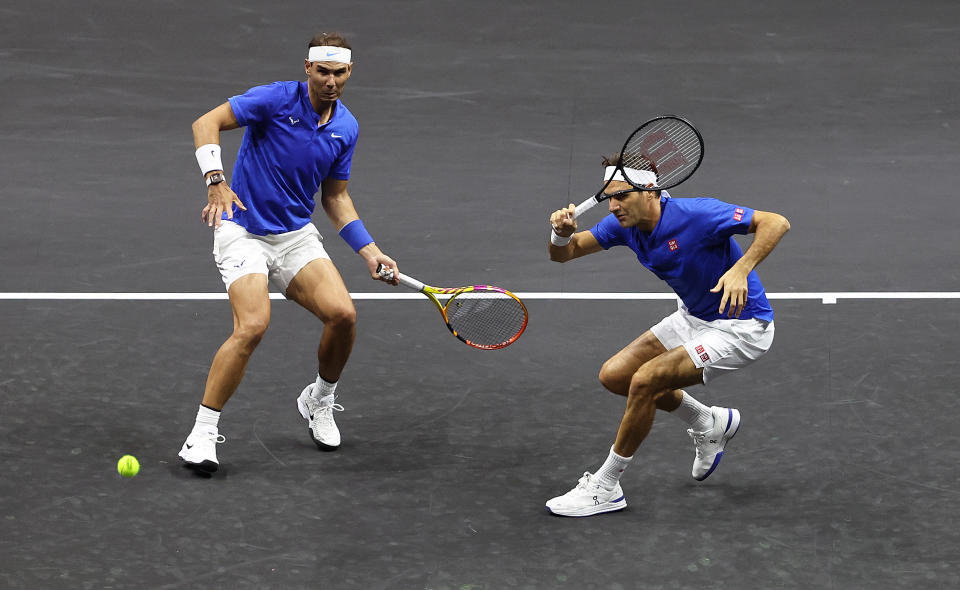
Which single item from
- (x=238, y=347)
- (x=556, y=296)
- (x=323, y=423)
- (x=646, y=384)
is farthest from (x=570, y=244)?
(x=556, y=296)

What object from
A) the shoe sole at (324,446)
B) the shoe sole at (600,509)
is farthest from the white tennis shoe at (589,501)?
the shoe sole at (324,446)

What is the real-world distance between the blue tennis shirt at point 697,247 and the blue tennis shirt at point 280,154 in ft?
5.12

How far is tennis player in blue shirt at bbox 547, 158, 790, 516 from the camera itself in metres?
6.60

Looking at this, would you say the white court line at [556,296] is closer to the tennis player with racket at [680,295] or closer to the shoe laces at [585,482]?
the tennis player with racket at [680,295]

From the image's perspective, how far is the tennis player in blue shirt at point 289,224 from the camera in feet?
23.0

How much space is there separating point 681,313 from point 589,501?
3.45 ft

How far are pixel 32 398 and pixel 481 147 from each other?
5.09 metres

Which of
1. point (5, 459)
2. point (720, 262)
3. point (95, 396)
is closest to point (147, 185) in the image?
point (95, 396)

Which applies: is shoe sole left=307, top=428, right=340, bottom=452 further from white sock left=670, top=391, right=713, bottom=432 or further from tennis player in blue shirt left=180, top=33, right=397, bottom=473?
white sock left=670, top=391, right=713, bottom=432

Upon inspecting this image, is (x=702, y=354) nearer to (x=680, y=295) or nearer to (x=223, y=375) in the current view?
(x=680, y=295)

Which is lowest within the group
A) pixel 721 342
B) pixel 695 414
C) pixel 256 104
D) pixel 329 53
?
pixel 695 414

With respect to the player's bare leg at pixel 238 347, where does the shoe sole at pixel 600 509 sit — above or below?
below

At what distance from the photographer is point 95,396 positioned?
7859mm

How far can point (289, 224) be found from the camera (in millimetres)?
7375
